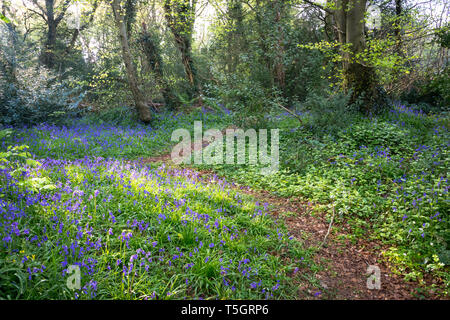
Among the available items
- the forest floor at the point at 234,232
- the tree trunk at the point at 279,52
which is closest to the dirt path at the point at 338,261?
the forest floor at the point at 234,232

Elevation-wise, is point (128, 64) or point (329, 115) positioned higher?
point (128, 64)

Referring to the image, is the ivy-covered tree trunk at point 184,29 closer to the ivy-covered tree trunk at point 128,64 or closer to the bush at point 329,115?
the ivy-covered tree trunk at point 128,64

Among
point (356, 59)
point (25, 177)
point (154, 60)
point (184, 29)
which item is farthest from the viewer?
point (154, 60)

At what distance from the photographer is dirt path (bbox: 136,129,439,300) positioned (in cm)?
272

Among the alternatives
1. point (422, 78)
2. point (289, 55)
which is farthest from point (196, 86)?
point (422, 78)

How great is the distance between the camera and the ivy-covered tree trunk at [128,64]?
937 cm

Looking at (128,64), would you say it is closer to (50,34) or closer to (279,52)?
(279,52)

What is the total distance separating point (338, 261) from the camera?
10.7ft

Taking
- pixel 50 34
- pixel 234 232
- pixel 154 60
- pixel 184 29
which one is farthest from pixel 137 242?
pixel 50 34

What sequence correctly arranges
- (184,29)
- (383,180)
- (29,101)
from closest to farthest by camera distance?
1. (383,180)
2. (29,101)
3. (184,29)

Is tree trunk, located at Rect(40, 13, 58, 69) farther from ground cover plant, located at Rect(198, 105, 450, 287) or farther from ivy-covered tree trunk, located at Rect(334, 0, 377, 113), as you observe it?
ivy-covered tree trunk, located at Rect(334, 0, 377, 113)

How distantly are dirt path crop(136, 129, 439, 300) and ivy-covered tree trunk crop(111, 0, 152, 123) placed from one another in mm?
8343

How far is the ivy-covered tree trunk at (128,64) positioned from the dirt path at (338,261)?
328 inches

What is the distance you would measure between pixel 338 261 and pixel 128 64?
33.8 feet
